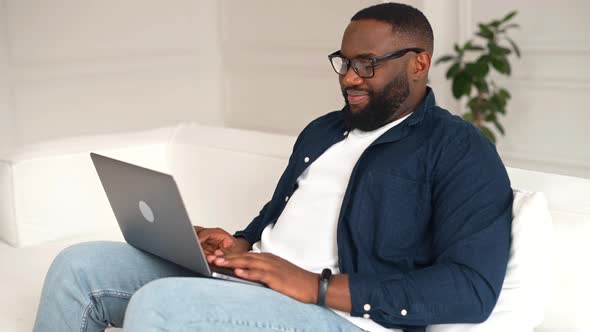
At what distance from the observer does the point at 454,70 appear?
4.30m

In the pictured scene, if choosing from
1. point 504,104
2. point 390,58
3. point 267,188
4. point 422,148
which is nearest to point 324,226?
point 422,148

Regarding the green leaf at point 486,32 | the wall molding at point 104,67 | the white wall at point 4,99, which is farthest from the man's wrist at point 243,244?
the wall molding at point 104,67

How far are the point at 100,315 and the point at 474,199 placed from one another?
0.82 metres

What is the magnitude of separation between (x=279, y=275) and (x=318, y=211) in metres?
0.26

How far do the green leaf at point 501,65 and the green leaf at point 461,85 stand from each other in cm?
14

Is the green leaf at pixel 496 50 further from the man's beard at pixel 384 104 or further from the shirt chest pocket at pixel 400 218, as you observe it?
the shirt chest pocket at pixel 400 218

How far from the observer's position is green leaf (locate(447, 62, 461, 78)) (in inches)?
169

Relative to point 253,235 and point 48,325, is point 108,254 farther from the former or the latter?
point 253,235

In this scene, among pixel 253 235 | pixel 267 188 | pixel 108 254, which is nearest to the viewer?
pixel 108 254

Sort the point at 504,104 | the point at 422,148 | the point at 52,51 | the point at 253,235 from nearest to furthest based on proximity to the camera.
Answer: the point at 422,148, the point at 253,235, the point at 504,104, the point at 52,51

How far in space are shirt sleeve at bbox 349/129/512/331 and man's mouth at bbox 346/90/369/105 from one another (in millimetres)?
263

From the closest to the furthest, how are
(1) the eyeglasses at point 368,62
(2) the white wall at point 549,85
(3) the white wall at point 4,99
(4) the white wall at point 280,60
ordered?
(1) the eyeglasses at point 368,62 → (2) the white wall at point 549,85 → (3) the white wall at point 4,99 → (4) the white wall at point 280,60

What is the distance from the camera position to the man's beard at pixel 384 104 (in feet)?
6.00

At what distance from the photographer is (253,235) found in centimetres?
209
